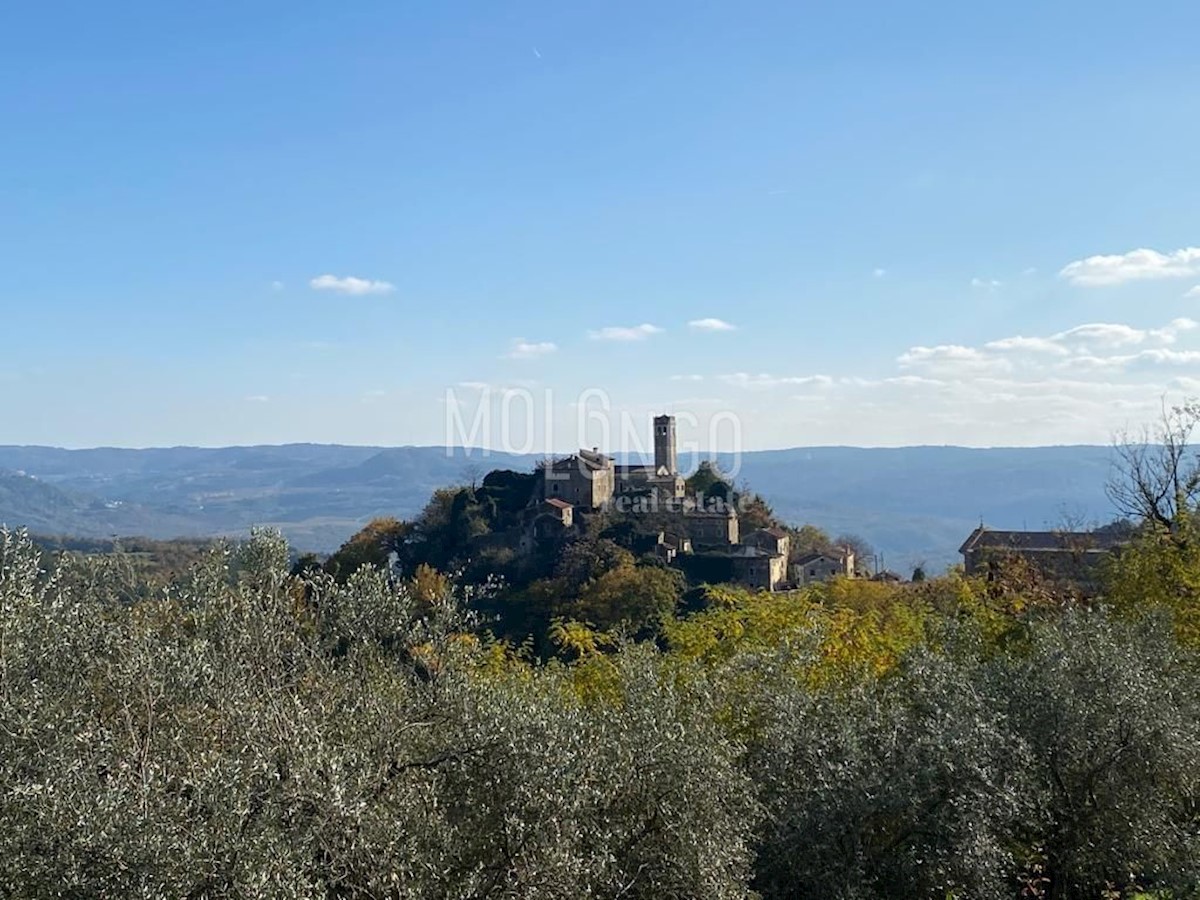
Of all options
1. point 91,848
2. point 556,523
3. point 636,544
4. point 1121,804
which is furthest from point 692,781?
point 556,523

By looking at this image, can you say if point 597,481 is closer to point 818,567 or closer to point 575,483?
point 575,483

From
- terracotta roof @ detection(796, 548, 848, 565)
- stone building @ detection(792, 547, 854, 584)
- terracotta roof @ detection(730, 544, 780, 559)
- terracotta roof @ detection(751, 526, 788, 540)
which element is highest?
terracotta roof @ detection(751, 526, 788, 540)

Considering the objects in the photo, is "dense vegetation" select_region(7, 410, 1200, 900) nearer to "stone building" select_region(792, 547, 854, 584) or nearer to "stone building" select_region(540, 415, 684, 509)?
"stone building" select_region(792, 547, 854, 584)

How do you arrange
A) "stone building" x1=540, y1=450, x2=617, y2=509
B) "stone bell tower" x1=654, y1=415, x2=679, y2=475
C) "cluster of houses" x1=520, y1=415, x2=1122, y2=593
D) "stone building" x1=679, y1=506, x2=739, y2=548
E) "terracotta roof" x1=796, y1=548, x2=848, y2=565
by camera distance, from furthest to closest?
"stone bell tower" x1=654, y1=415, x2=679, y2=475
"stone building" x1=540, y1=450, x2=617, y2=509
"stone building" x1=679, y1=506, x2=739, y2=548
"terracotta roof" x1=796, y1=548, x2=848, y2=565
"cluster of houses" x1=520, y1=415, x2=1122, y2=593

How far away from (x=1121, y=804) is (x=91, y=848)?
36.3 ft

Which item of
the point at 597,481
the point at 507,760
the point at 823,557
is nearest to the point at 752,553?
the point at 823,557

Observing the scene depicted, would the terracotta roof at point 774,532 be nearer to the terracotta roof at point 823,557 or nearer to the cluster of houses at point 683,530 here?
the cluster of houses at point 683,530

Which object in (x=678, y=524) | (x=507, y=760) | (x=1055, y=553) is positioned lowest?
(x=678, y=524)

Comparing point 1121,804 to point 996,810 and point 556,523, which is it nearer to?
point 996,810

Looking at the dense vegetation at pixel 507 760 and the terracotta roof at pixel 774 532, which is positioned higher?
the dense vegetation at pixel 507 760

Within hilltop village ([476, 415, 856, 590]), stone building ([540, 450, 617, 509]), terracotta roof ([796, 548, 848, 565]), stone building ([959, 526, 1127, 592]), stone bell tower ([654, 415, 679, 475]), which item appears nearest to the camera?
stone building ([959, 526, 1127, 592])

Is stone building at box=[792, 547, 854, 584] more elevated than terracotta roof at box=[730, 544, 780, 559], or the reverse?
terracotta roof at box=[730, 544, 780, 559]

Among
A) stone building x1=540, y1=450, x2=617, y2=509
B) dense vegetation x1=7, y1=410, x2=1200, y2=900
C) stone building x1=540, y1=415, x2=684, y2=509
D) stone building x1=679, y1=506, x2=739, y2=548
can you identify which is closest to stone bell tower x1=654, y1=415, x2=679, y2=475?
stone building x1=540, y1=415, x2=684, y2=509

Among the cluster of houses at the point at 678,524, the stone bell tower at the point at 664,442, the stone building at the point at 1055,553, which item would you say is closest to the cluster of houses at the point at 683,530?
the cluster of houses at the point at 678,524
